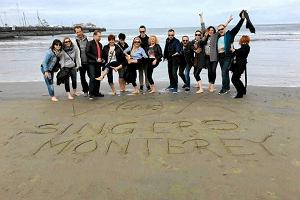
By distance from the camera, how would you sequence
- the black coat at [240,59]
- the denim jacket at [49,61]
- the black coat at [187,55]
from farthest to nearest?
the black coat at [187,55] → the denim jacket at [49,61] → the black coat at [240,59]

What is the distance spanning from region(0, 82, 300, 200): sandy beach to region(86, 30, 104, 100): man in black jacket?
2.11ft

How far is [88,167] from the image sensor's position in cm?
445

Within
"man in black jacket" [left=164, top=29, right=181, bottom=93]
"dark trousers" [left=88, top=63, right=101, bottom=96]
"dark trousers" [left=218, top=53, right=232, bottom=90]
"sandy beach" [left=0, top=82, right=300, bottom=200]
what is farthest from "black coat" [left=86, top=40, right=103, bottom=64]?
"dark trousers" [left=218, top=53, right=232, bottom=90]

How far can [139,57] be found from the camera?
352 inches

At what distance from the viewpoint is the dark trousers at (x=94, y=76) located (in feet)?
28.1

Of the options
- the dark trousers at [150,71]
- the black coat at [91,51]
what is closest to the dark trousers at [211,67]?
the dark trousers at [150,71]

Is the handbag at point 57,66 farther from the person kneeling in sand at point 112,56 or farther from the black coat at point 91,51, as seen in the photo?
the person kneeling in sand at point 112,56

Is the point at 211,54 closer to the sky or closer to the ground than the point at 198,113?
closer to the sky

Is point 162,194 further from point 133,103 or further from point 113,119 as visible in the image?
point 133,103

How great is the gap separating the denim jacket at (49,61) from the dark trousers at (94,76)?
0.82m

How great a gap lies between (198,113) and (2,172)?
12.2 feet

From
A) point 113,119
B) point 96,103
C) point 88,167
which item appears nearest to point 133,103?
point 96,103

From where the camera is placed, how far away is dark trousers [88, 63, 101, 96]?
28.1 ft

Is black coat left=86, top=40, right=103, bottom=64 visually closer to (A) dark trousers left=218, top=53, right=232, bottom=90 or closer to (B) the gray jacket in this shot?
(B) the gray jacket
